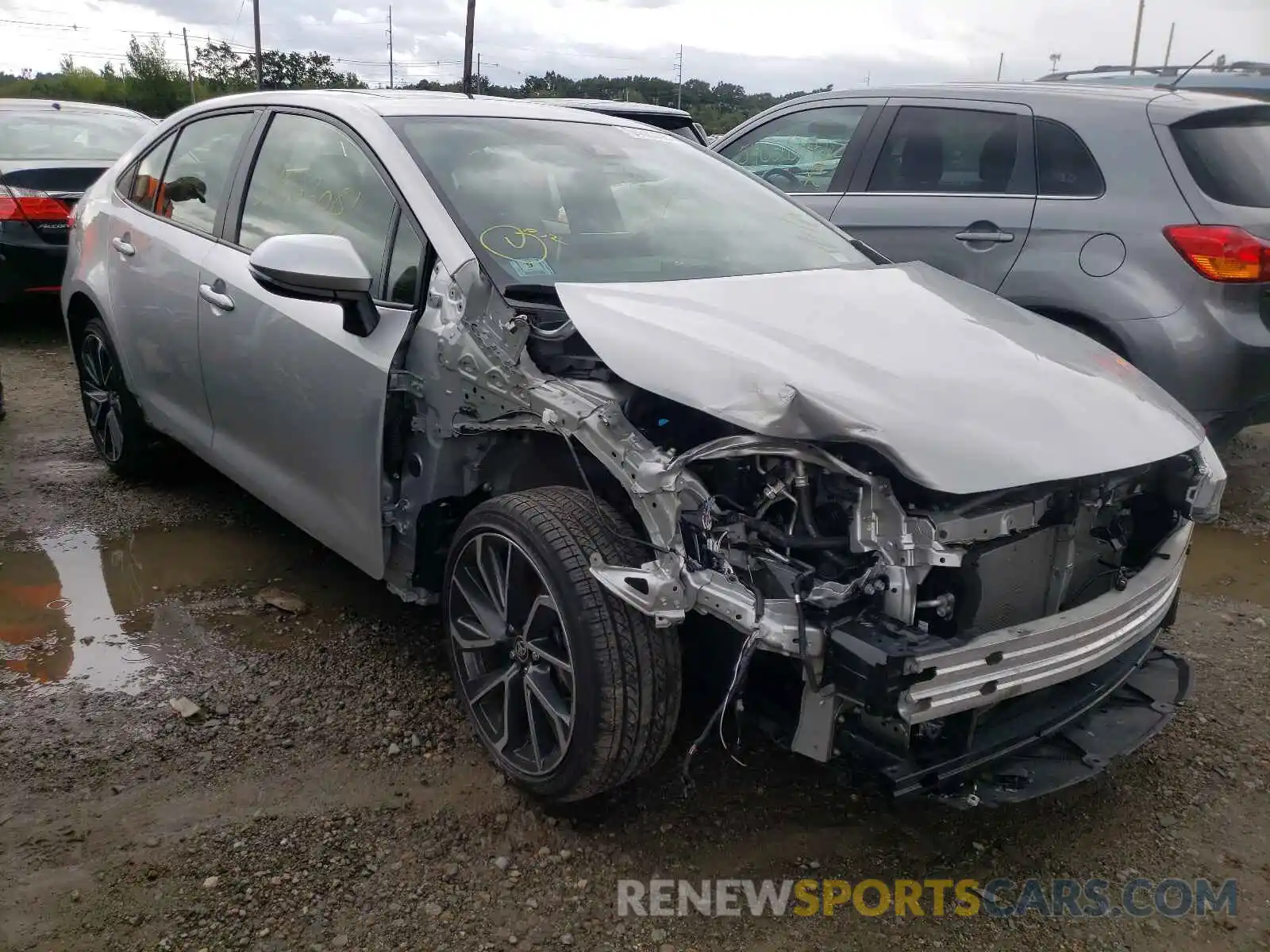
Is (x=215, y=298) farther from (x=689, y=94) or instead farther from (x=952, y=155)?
(x=689, y=94)

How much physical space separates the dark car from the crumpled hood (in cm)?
599

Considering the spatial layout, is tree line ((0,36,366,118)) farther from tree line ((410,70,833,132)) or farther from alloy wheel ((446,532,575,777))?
alloy wheel ((446,532,575,777))

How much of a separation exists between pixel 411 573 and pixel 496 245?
95 centimetres

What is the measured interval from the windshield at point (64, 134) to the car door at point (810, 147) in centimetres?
455

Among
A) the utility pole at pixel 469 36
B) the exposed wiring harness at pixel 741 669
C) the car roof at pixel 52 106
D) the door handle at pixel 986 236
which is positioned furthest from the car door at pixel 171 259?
the utility pole at pixel 469 36

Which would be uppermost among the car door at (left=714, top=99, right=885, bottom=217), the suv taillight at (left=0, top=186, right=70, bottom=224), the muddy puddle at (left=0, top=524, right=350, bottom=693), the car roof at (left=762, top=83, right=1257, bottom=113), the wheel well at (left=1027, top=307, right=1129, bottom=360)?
the car roof at (left=762, top=83, right=1257, bottom=113)

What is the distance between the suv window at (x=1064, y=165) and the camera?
178 inches

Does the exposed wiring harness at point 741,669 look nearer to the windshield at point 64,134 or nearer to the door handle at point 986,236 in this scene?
the door handle at point 986,236

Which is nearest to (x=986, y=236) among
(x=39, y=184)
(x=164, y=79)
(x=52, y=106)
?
(x=39, y=184)

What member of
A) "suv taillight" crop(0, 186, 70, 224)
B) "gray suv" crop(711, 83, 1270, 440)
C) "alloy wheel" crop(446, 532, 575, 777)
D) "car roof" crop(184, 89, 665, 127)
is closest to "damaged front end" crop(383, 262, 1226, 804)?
"alloy wheel" crop(446, 532, 575, 777)

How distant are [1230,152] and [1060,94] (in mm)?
774

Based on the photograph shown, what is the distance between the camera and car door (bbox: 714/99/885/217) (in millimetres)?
5387

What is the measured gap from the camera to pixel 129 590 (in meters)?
3.84

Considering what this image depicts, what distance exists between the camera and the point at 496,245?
2811 millimetres
